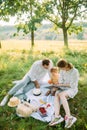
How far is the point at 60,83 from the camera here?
796 cm

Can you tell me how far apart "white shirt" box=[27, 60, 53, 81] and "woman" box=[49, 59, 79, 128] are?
902mm

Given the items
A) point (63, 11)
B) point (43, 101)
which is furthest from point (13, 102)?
point (63, 11)

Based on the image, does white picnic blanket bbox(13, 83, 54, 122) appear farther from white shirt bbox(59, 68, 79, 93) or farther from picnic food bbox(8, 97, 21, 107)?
white shirt bbox(59, 68, 79, 93)

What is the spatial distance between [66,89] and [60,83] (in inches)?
15.4

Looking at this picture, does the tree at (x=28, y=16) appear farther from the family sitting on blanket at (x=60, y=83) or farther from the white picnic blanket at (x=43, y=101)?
the white picnic blanket at (x=43, y=101)

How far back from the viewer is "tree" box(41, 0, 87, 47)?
993 inches

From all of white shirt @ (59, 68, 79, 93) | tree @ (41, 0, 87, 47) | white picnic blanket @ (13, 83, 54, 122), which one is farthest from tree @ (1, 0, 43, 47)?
white shirt @ (59, 68, 79, 93)

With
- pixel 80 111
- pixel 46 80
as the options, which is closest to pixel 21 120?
pixel 80 111

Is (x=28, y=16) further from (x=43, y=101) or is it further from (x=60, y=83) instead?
(x=43, y=101)

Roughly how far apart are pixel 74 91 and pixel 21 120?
1.84 meters

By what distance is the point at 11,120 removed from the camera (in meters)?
6.89

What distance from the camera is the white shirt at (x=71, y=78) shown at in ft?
24.7

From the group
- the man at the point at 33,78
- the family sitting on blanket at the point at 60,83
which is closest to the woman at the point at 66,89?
the family sitting on blanket at the point at 60,83

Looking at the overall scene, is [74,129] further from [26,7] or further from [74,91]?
[26,7]
